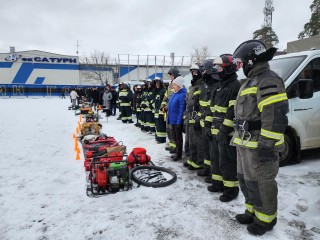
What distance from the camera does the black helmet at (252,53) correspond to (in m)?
3.11

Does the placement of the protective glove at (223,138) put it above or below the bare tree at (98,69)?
below

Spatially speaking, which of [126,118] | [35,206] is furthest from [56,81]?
[35,206]

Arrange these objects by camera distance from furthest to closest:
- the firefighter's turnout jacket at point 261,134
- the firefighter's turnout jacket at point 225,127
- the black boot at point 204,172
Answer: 1. the black boot at point 204,172
2. the firefighter's turnout jacket at point 225,127
3. the firefighter's turnout jacket at point 261,134

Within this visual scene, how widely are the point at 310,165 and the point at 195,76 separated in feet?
10.7

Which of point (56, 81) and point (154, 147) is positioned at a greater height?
point (56, 81)

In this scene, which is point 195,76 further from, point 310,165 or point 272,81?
point 310,165

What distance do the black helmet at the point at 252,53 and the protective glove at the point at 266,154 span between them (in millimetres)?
1023

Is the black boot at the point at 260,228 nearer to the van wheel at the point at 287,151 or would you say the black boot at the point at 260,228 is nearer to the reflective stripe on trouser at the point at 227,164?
the reflective stripe on trouser at the point at 227,164

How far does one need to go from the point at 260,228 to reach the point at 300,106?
126 inches

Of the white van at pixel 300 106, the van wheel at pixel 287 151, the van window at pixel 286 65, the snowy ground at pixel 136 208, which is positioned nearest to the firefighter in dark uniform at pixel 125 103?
the snowy ground at pixel 136 208

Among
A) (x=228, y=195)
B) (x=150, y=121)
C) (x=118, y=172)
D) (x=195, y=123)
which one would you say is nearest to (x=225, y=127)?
(x=228, y=195)

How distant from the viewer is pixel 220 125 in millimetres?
4113

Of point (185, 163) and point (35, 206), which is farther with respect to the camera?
point (185, 163)

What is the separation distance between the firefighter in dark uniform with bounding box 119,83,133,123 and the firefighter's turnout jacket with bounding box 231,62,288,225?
10.2 m
